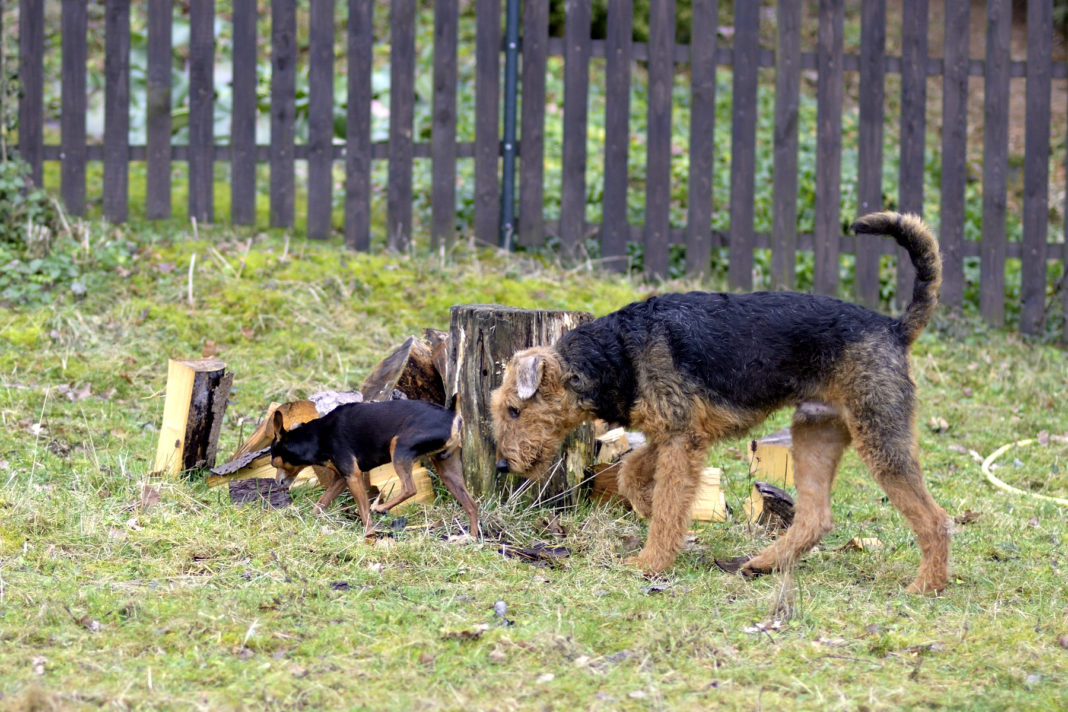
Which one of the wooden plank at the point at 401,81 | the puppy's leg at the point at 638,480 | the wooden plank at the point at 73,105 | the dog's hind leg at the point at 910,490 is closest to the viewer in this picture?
→ the dog's hind leg at the point at 910,490

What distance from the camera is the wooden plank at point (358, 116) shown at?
9016 millimetres

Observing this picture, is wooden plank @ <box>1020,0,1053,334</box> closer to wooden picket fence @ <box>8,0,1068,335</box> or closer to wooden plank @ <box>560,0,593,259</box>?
wooden picket fence @ <box>8,0,1068,335</box>

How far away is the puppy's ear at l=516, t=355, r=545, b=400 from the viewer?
195 inches

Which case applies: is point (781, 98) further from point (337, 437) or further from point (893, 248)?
point (337, 437)

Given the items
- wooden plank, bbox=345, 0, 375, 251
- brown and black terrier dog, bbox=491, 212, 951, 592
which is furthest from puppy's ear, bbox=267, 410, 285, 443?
wooden plank, bbox=345, 0, 375, 251

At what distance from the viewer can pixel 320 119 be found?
9.06 meters

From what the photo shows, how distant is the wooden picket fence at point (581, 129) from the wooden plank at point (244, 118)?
1 cm

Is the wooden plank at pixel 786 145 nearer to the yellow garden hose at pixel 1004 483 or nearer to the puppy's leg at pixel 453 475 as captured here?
the yellow garden hose at pixel 1004 483

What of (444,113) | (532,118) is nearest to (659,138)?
(532,118)

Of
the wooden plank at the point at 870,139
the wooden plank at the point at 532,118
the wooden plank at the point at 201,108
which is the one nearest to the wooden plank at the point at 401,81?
the wooden plank at the point at 532,118

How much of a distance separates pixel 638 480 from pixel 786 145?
5186 millimetres

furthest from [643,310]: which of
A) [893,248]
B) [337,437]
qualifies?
[893,248]

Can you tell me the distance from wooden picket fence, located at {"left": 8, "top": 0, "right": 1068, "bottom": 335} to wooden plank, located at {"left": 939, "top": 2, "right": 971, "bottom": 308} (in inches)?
0.7

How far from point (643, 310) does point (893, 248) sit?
17.7 feet
